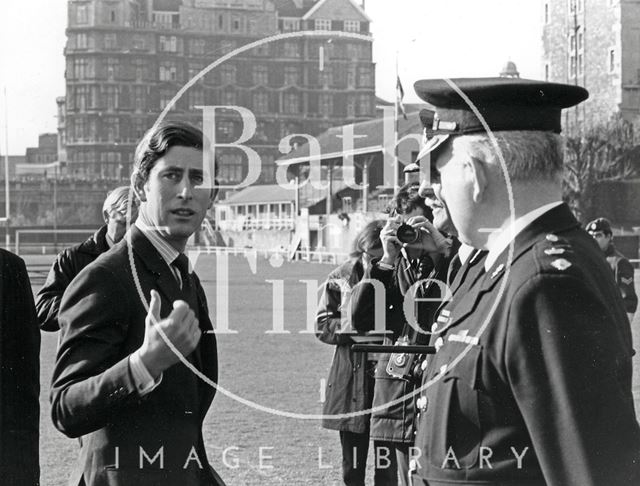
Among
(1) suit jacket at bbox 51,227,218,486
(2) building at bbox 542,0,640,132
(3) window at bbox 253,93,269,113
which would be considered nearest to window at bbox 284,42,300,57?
(3) window at bbox 253,93,269,113

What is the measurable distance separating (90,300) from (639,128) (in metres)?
45.1

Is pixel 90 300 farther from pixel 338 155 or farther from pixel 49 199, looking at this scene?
pixel 49 199

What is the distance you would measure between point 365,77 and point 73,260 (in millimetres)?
81329

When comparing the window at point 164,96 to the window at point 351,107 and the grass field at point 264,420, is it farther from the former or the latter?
the grass field at point 264,420

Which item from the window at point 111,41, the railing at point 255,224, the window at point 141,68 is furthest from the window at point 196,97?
the railing at point 255,224

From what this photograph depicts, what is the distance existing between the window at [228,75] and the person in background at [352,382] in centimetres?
7652

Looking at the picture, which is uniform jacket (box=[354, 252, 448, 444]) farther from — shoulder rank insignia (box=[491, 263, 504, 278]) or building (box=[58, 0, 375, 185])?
building (box=[58, 0, 375, 185])

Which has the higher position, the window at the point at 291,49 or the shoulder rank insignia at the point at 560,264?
the window at the point at 291,49

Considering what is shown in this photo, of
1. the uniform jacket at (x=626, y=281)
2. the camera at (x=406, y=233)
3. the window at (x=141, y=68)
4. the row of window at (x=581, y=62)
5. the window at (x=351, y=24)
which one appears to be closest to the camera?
the camera at (x=406, y=233)

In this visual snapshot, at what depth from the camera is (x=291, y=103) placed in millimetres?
83062

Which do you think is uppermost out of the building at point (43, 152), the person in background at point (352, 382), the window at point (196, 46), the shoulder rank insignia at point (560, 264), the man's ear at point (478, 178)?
the window at point (196, 46)

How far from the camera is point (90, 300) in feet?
7.88

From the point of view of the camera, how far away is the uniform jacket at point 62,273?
4422mm

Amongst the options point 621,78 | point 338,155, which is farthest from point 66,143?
point 621,78
